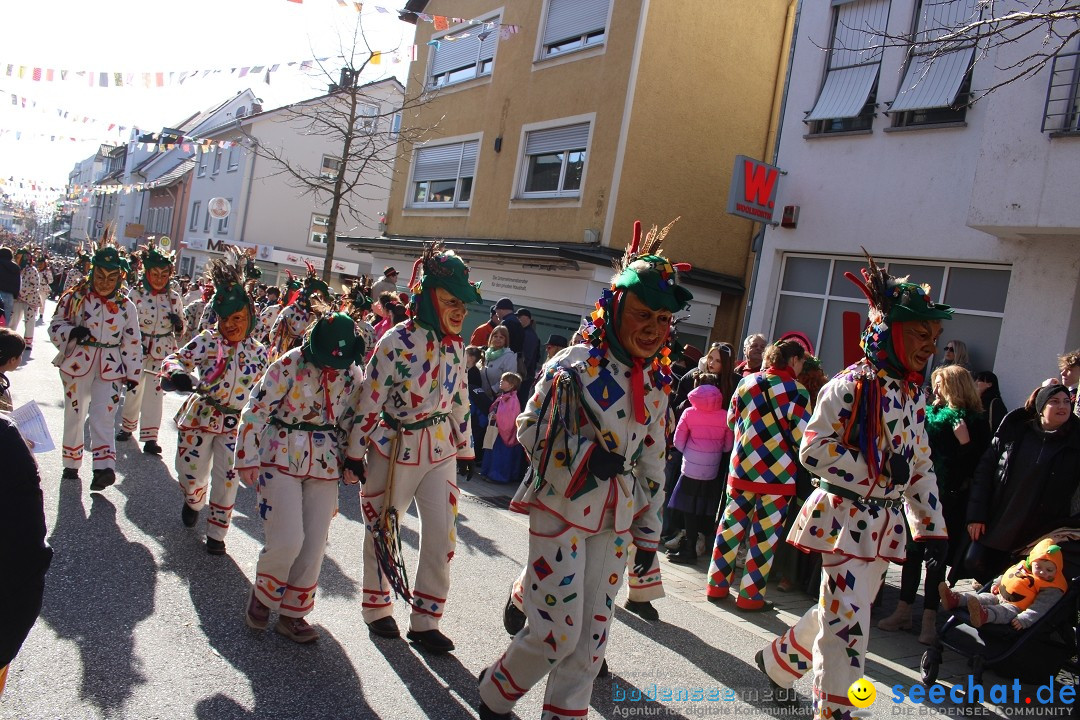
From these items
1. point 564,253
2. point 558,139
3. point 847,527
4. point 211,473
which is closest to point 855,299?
point 564,253

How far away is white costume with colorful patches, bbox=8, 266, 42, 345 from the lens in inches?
648

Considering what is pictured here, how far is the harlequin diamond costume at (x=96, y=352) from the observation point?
23.6 feet

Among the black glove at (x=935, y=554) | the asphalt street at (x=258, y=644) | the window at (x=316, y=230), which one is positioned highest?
the window at (x=316, y=230)

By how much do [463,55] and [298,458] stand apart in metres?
16.8

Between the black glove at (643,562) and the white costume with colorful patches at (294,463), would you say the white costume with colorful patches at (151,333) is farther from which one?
the black glove at (643,562)

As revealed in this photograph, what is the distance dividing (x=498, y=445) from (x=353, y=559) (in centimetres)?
396

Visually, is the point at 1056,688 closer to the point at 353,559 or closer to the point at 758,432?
the point at 758,432

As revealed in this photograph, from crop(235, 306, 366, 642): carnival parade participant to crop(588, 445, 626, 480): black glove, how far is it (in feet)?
5.38

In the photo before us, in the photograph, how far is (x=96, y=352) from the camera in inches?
287

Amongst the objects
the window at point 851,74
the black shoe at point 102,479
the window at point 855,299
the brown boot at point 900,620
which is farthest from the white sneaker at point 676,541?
the window at point 851,74

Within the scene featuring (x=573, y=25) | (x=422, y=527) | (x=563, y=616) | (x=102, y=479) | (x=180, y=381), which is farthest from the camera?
(x=573, y=25)

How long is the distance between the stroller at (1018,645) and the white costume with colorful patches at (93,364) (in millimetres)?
6360

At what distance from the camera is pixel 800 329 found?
12188 millimetres

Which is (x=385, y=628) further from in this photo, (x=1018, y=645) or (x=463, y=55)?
(x=463, y=55)
